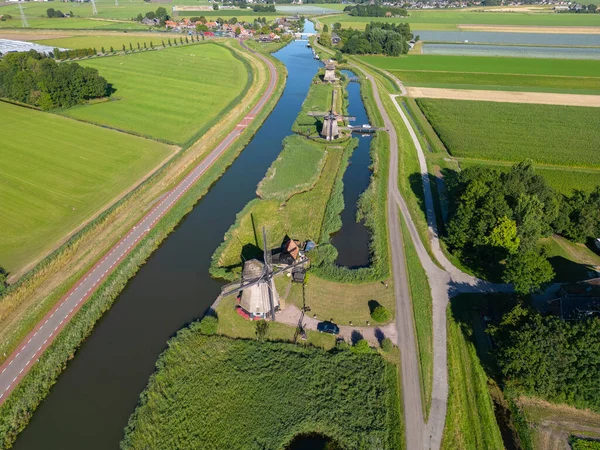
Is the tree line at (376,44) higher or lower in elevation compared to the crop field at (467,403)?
higher

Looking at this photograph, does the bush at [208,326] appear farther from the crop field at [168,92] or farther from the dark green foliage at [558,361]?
the crop field at [168,92]

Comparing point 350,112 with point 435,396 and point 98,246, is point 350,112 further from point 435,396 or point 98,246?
point 435,396

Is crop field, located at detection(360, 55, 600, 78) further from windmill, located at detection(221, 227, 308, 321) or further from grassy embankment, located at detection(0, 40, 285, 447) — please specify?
windmill, located at detection(221, 227, 308, 321)

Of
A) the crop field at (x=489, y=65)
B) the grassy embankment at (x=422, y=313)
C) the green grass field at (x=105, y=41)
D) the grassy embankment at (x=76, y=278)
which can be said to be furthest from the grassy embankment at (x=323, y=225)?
the green grass field at (x=105, y=41)

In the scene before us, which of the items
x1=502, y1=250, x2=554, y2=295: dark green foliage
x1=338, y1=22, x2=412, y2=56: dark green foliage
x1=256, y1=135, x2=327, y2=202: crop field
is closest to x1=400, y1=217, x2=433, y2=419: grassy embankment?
x1=502, y1=250, x2=554, y2=295: dark green foliage

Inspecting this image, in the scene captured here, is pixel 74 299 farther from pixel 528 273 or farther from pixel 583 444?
pixel 583 444

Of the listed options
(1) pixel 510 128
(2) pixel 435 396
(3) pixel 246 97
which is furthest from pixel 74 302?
(1) pixel 510 128
